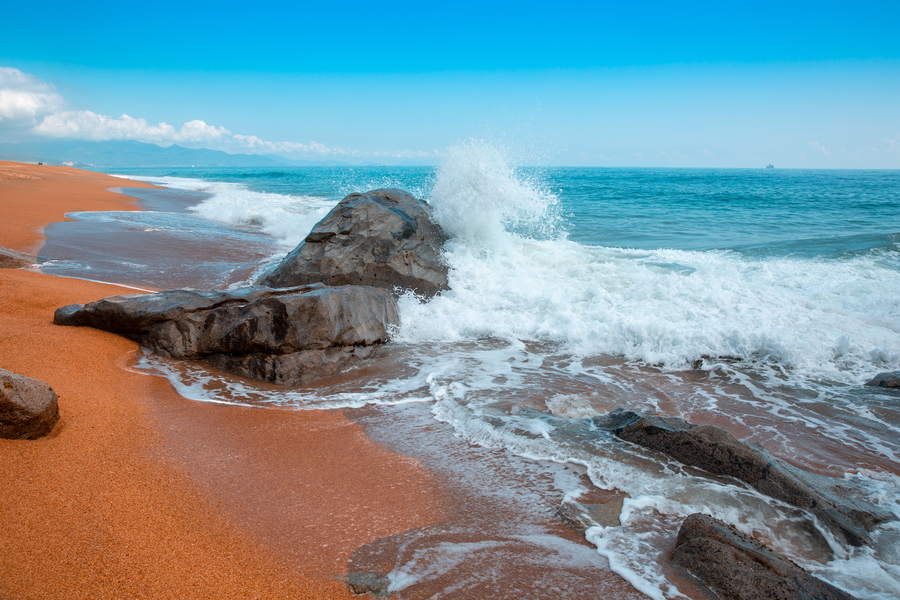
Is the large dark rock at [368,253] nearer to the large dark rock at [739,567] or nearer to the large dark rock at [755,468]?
the large dark rock at [755,468]

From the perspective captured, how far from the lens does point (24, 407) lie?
266 cm

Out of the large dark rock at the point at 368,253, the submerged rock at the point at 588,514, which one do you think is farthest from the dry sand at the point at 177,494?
the large dark rock at the point at 368,253

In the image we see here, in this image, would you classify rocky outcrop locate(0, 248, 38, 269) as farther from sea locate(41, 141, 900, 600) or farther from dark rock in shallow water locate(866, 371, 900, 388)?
dark rock in shallow water locate(866, 371, 900, 388)

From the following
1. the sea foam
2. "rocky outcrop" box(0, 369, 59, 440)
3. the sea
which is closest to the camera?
the sea

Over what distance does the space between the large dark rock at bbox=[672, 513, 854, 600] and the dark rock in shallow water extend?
3399mm

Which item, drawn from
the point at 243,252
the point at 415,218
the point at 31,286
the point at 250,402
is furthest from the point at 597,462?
the point at 243,252

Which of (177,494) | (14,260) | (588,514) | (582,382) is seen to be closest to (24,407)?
(177,494)

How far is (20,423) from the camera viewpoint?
2.69 meters

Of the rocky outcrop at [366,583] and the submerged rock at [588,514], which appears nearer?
the rocky outcrop at [366,583]

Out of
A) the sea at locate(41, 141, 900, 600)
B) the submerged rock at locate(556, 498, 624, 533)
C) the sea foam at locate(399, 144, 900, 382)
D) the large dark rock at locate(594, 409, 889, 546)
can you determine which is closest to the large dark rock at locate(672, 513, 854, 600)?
the sea at locate(41, 141, 900, 600)

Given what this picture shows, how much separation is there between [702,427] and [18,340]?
5461 mm

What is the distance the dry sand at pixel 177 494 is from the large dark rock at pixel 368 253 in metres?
3.00

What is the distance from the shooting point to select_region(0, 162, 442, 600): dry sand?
83.0 inches

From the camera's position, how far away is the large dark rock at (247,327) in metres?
4.63
